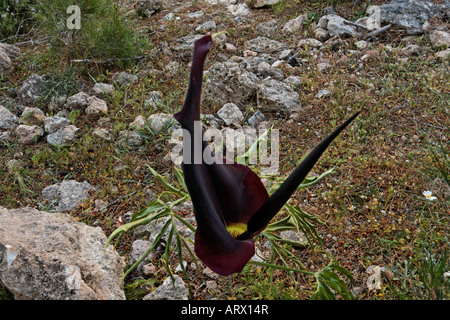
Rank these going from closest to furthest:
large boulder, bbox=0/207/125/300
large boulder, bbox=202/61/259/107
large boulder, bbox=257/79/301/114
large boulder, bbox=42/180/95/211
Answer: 1. large boulder, bbox=0/207/125/300
2. large boulder, bbox=42/180/95/211
3. large boulder, bbox=257/79/301/114
4. large boulder, bbox=202/61/259/107

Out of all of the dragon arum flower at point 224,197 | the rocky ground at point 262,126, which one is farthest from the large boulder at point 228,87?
the dragon arum flower at point 224,197

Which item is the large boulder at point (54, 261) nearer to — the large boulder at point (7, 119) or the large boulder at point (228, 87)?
the large boulder at point (7, 119)

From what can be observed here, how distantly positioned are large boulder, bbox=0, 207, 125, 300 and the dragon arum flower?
0.41 metres

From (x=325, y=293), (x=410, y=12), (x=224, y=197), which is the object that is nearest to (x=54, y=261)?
(x=224, y=197)

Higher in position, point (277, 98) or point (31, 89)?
point (31, 89)

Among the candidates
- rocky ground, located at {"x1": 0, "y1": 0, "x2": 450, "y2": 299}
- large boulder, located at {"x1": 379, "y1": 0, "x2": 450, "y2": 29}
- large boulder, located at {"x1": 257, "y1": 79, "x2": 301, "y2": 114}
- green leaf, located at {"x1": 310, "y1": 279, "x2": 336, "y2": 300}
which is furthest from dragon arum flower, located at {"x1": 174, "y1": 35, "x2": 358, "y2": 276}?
large boulder, located at {"x1": 379, "y1": 0, "x2": 450, "y2": 29}

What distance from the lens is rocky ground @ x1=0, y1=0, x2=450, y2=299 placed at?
1.66m

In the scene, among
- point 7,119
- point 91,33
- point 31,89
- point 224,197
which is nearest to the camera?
point 224,197

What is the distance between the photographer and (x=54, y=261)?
132 centimetres

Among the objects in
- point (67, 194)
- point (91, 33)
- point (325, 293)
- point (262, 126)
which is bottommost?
point (262, 126)

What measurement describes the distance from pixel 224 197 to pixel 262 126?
4.85ft

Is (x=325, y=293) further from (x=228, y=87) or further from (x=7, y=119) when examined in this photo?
(x=7, y=119)

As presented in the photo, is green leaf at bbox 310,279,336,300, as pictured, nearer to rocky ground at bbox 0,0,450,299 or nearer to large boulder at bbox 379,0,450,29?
rocky ground at bbox 0,0,450,299

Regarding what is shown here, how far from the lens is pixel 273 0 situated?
3879 millimetres
